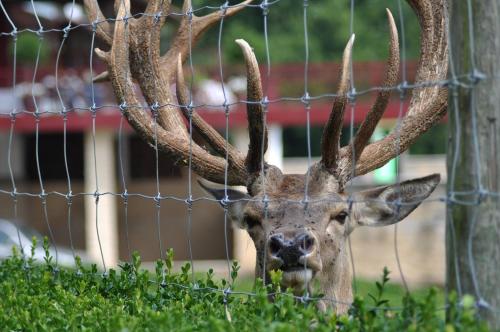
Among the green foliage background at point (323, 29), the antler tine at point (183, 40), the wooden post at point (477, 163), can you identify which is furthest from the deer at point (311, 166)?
the green foliage background at point (323, 29)

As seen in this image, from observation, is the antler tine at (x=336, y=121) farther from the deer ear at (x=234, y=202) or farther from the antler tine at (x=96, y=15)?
the antler tine at (x=96, y=15)

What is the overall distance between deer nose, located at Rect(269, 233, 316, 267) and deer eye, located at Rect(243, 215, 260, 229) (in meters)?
0.69

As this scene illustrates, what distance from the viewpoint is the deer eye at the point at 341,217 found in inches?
207

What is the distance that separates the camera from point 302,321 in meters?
3.49

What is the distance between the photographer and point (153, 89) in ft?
20.5

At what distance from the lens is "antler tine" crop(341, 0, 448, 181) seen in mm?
5723

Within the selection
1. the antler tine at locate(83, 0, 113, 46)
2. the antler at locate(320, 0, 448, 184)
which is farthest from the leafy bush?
the antler tine at locate(83, 0, 113, 46)

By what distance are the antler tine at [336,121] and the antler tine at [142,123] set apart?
2.10 ft

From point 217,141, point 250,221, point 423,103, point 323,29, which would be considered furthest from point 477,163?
point 323,29

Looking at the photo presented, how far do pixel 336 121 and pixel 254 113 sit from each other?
1.38 feet

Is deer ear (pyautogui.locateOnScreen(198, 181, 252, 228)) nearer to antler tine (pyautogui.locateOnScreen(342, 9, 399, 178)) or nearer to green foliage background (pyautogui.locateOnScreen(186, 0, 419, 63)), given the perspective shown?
antler tine (pyautogui.locateOnScreen(342, 9, 399, 178))

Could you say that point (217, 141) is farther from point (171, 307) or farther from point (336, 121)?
point (171, 307)

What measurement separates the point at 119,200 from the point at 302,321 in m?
22.1

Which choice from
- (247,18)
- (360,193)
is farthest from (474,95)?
(247,18)
